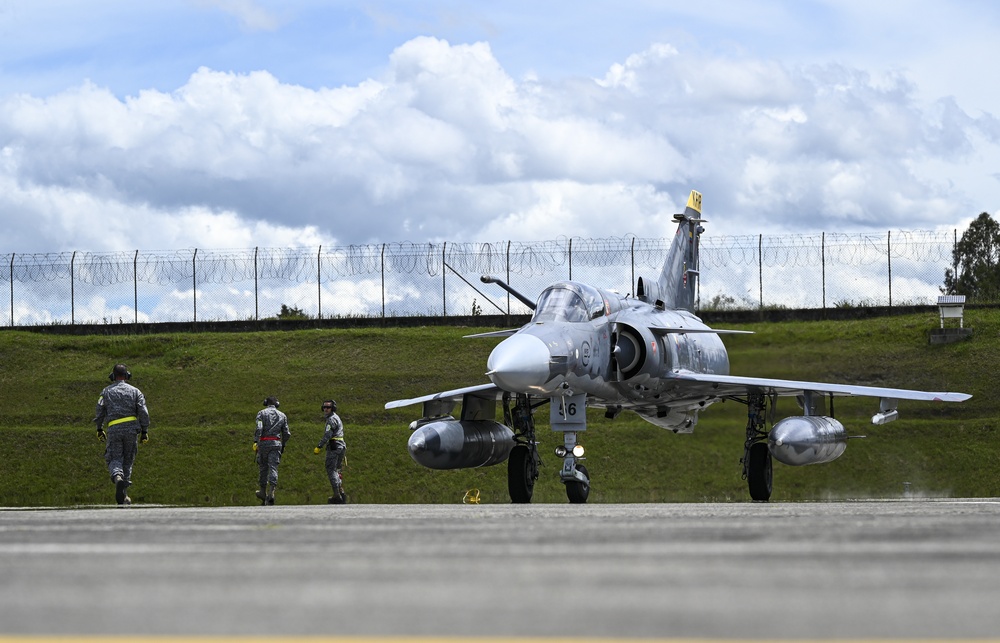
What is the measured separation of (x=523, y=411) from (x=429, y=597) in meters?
14.8

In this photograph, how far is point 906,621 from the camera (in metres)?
3.61

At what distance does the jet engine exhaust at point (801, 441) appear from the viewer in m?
18.9

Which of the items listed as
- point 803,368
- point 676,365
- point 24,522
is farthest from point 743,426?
point 24,522

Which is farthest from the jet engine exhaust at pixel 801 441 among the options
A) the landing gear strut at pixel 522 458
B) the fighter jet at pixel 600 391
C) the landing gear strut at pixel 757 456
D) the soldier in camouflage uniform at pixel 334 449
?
the soldier in camouflage uniform at pixel 334 449

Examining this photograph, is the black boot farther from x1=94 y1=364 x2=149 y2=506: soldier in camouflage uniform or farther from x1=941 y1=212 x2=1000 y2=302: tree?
x1=941 y1=212 x2=1000 y2=302: tree

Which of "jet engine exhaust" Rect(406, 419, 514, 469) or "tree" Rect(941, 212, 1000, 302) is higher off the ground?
"tree" Rect(941, 212, 1000, 302)

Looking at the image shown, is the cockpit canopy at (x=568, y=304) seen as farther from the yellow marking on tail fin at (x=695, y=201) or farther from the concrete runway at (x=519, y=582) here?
the concrete runway at (x=519, y=582)

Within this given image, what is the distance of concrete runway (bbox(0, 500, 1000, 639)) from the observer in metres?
3.61

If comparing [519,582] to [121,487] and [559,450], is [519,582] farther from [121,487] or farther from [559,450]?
[121,487]

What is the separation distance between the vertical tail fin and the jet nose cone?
6980 mm

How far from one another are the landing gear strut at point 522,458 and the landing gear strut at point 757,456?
399 cm

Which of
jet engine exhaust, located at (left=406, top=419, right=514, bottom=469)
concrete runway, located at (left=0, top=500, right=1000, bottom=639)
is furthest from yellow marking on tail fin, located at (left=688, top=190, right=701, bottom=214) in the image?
concrete runway, located at (left=0, top=500, right=1000, bottom=639)

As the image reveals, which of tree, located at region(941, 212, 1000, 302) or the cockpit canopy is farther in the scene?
tree, located at region(941, 212, 1000, 302)

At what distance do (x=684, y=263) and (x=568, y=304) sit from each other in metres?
7.16
